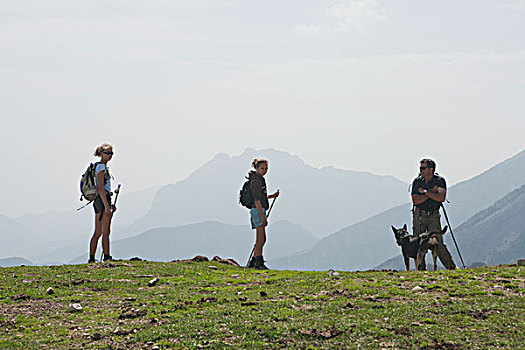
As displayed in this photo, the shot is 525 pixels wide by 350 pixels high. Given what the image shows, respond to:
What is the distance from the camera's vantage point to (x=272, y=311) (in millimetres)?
12188

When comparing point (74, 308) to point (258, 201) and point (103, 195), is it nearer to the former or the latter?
point (103, 195)

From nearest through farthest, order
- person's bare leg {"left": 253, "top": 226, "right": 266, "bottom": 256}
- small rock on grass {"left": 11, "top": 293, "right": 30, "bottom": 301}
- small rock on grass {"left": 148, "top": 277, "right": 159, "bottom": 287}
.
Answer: small rock on grass {"left": 11, "top": 293, "right": 30, "bottom": 301}
small rock on grass {"left": 148, "top": 277, "right": 159, "bottom": 287}
person's bare leg {"left": 253, "top": 226, "right": 266, "bottom": 256}

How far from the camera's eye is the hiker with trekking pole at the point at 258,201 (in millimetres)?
21047

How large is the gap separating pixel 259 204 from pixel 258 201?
12cm

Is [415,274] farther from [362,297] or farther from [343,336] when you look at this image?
[343,336]

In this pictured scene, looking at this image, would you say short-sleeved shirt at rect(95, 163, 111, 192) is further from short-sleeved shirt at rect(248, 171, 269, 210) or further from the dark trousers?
the dark trousers

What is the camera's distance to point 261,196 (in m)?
21.2

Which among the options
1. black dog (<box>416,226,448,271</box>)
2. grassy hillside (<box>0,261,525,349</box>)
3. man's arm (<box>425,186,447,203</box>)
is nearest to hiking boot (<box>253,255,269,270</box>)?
grassy hillside (<box>0,261,525,349</box>)

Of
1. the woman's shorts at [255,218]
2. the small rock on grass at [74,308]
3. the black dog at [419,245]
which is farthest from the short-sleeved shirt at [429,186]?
the small rock on grass at [74,308]

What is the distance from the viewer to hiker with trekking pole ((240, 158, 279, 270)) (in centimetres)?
2105

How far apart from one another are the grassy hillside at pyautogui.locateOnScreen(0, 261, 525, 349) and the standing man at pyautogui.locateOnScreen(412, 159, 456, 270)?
242 cm

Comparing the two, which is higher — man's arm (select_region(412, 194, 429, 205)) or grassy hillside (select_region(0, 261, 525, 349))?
man's arm (select_region(412, 194, 429, 205))

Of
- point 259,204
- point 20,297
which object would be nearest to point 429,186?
point 259,204

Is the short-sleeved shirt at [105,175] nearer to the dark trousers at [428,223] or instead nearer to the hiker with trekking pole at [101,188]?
the hiker with trekking pole at [101,188]
